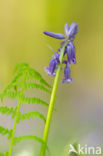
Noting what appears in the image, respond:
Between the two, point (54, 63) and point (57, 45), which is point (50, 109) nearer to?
point (54, 63)

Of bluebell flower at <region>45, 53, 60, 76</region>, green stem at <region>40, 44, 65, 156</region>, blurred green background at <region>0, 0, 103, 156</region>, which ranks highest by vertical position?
blurred green background at <region>0, 0, 103, 156</region>

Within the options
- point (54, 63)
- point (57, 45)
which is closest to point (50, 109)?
point (54, 63)

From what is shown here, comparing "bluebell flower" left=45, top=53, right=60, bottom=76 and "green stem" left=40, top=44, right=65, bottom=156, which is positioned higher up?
"bluebell flower" left=45, top=53, right=60, bottom=76

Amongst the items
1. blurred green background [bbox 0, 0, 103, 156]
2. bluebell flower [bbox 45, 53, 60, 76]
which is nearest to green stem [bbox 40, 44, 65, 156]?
bluebell flower [bbox 45, 53, 60, 76]

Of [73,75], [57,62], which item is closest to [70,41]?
[57,62]

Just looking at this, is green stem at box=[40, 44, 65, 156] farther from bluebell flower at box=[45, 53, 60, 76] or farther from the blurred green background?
the blurred green background

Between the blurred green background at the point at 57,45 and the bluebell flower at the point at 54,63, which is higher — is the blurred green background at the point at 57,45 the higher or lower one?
the higher one

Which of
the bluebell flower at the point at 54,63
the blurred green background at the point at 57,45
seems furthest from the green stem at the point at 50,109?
the blurred green background at the point at 57,45

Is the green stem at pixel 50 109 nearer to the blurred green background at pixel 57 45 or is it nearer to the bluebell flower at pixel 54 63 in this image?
the bluebell flower at pixel 54 63

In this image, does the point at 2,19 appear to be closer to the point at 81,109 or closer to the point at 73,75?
the point at 73,75
